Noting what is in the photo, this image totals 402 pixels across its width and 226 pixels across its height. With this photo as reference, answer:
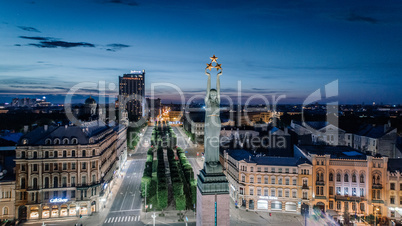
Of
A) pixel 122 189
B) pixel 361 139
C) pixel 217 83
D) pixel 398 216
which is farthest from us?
pixel 361 139

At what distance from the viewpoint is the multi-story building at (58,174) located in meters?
45.8

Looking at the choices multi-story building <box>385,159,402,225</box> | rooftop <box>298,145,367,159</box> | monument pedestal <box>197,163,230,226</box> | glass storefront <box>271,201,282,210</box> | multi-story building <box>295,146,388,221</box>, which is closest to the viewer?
monument pedestal <box>197,163,230,226</box>

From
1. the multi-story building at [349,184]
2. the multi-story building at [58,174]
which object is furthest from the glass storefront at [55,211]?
the multi-story building at [349,184]

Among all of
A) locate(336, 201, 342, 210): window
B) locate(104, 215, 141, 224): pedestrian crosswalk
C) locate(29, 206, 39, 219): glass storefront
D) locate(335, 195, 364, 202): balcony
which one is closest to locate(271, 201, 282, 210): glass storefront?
locate(336, 201, 342, 210): window

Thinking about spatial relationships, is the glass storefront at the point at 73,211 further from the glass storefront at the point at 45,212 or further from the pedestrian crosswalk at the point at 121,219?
the pedestrian crosswalk at the point at 121,219

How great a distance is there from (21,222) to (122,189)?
20823 millimetres

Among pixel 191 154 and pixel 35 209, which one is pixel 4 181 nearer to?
pixel 35 209

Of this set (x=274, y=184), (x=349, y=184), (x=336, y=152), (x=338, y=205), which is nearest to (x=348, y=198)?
(x=338, y=205)

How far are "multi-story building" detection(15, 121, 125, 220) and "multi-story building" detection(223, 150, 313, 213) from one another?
1066 inches

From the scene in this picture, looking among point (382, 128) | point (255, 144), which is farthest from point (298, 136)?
point (382, 128)

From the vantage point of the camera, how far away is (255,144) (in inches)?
3223

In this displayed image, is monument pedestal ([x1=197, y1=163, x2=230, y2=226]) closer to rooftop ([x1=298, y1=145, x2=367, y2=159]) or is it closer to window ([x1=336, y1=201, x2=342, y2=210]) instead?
window ([x1=336, y1=201, x2=342, y2=210])

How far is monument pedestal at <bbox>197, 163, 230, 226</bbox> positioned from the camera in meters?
20.0

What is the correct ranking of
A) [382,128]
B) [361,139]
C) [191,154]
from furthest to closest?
[191,154] < [361,139] < [382,128]
